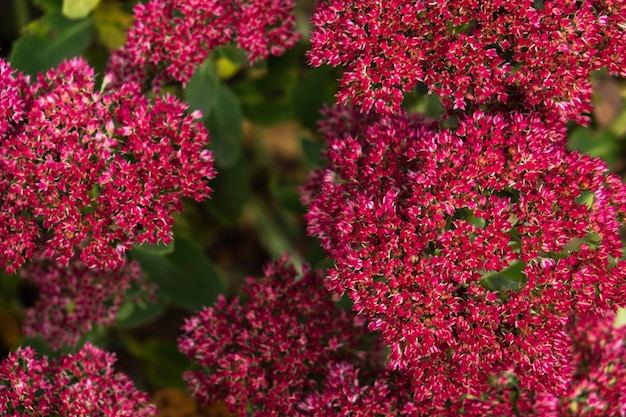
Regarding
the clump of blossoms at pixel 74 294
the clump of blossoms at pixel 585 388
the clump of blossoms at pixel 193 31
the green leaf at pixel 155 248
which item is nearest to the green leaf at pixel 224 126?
the clump of blossoms at pixel 193 31

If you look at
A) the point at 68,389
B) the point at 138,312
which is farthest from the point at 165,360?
the point at 68,389

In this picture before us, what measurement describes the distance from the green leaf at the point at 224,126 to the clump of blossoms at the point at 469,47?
1159 mm

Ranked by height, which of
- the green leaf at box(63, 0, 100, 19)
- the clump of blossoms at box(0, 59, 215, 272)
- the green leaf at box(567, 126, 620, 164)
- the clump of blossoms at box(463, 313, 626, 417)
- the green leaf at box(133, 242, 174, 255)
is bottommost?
the clump of blossoms at box(463, 313, 626, 417)

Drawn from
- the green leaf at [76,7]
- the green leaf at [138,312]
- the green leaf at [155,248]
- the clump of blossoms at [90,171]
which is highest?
the green leaf at [76,7]

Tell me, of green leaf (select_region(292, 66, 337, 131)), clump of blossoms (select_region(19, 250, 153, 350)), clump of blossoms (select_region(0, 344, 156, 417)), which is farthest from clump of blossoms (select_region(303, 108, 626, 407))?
green leaf (select_region(292, 66, 337, 131))

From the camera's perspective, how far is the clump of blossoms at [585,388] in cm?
306

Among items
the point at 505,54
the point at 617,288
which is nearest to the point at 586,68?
the point at 505,54

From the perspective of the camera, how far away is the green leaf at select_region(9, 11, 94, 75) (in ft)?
11.9

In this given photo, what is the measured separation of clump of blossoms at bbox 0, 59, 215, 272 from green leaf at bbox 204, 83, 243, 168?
35.9 inches

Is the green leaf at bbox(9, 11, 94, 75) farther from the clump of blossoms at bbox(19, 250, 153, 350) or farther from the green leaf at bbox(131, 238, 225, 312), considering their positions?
the green leaf at bbox(131, 238, 225, 312)

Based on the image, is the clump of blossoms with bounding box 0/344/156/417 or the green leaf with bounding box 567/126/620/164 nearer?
the clump of blossoms with bounding box 0/344/156/417

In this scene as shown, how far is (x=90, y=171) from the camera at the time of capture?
283 cm

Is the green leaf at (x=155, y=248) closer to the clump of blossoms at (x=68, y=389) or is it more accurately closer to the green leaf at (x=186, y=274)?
the clump of blossoms at (x=68, y=389)

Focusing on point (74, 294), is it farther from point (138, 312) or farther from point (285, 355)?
point (285, 355)
